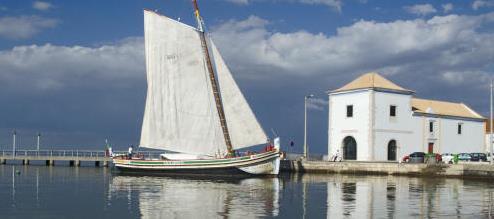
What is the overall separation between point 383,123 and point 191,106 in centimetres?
2130

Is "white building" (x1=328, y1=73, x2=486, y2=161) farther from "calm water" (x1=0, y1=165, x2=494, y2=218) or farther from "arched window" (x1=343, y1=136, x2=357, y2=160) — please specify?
"calm water" (x1=0, y1=165, x2=494, y2=218)

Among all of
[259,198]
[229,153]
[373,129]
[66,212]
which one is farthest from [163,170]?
[66,212]

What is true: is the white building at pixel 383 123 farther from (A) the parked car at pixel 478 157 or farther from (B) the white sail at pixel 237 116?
(B) the white sail at pixel 237 116

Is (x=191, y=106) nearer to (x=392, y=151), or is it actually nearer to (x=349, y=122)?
(x=349, y=122)

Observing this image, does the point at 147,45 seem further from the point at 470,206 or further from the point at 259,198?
the point at 470,206

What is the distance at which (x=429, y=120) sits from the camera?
6988 centimetres

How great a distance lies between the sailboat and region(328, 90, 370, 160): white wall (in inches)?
548

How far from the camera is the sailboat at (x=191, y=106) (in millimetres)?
55750

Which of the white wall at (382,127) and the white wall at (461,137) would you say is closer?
the white wall at (382,127)

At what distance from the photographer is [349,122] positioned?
6694 cm

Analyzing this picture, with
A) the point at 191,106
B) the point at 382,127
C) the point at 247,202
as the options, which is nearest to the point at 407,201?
the point at 247,202

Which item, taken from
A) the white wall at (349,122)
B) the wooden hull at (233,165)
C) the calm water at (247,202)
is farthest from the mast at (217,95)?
the white wall at (349,122)

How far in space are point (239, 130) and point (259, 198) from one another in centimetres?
2306

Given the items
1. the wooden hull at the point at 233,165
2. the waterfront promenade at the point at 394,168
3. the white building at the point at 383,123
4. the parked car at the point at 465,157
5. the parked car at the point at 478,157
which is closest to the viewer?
the waterfront promenade at the point at 394,168
